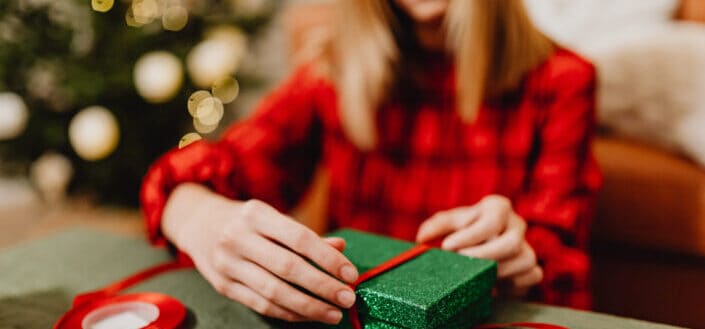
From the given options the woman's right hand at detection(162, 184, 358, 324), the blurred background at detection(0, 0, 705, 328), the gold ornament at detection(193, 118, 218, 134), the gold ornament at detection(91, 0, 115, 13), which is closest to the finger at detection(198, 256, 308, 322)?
the woman's right hand at detection(162, 184, 358, 324)

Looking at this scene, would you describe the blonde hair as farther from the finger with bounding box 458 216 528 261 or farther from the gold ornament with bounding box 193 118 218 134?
the gold ornament with bounding box 193 118 218 134

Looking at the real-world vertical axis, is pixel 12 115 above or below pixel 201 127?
above

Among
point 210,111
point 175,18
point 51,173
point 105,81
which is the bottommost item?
point 51,173

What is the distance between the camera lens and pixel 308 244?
0.45 meters

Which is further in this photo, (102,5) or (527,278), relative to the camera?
(102,5)

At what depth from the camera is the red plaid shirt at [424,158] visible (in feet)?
2.32

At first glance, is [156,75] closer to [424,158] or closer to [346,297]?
[424,158]

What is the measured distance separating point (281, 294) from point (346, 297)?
6cm

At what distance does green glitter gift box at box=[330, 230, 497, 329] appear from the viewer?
0.42 m

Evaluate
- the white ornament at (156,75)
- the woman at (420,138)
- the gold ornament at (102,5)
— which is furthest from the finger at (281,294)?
the gold ornament at (102,5)

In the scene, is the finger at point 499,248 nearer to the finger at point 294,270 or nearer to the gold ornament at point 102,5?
the finger at point 294,270

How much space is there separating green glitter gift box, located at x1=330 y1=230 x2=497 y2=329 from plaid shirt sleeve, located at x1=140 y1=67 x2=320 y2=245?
27cm

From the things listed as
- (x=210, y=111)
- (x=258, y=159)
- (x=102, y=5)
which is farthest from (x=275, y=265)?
(x=210, y=111)

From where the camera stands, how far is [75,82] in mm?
1621
